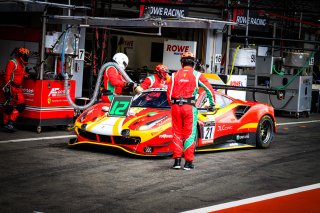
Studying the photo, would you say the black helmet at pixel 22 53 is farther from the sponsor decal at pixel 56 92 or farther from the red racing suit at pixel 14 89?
the sponsor decal at pixel 56 92

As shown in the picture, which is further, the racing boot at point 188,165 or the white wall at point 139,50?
the white wall at point 139,50

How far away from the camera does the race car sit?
12.4 meters

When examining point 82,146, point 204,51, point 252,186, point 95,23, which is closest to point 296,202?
point 252,186

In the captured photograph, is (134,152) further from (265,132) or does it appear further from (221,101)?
(265,132)

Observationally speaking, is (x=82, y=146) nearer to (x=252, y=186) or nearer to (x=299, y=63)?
(x=252, y=186)

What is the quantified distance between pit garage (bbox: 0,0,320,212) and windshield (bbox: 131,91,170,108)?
Result: 3.35ft

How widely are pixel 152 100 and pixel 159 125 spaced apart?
1184 millimetres

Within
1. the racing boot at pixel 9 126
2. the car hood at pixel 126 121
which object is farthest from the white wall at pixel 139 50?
the car hood at pixel 126 121

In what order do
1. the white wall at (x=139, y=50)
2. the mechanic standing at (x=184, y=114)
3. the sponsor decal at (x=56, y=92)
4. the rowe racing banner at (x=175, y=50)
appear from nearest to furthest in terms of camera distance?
the mechanic standing at (x=184, y=114) → the sponsor decal at (x=56, y=92) → the rowe racing banner at (x=175, y=50) → the white wall at (x=139, y=50)

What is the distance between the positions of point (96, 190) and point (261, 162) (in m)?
4.28

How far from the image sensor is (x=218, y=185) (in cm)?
1040

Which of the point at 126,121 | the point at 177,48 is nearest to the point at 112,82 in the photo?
the point at 126,121

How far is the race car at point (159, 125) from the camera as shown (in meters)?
12.4

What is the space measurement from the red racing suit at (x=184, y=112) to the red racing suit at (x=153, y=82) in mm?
3257
